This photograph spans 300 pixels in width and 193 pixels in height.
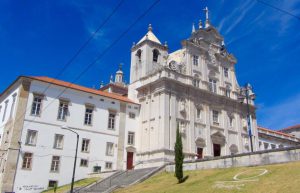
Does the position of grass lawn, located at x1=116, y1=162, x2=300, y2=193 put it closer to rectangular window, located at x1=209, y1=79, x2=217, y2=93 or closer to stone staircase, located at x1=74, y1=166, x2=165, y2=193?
stone staircase, located at x1=74, y1=166, x2=165, y2=193

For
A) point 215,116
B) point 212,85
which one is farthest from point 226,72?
point 215,116

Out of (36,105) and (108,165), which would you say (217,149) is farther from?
(36,105)

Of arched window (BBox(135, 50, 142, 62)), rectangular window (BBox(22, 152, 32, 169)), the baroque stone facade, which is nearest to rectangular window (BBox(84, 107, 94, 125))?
the baroque stone facade

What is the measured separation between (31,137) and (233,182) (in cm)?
2422

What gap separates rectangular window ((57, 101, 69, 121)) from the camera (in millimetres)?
38656

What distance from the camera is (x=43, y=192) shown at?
34375 millimetres

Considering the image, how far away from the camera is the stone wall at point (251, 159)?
23.2 metres

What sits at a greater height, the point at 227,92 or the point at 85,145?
the point at 227,92

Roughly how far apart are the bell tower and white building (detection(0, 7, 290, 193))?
168 mm

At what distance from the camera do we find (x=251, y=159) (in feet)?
84.8

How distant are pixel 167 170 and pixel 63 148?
42.5 feet

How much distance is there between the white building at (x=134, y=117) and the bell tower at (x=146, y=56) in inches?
6.6

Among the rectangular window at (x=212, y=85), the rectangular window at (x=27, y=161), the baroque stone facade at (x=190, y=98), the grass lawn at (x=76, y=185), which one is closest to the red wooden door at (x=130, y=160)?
the baroque stone facade at (x=190, y=98)

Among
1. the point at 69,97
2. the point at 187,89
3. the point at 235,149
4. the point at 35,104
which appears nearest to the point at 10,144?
the point at 35,104
